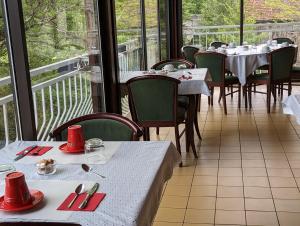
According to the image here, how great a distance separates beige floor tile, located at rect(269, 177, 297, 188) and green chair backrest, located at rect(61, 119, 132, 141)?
4.22 ft

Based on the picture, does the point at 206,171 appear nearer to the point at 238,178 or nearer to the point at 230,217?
the point at 238,178

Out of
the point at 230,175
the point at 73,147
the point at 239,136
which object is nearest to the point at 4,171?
the point at 73,147

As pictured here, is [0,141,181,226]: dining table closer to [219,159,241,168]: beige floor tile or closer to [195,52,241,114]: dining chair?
[219,159,241,168]: beige floor tile

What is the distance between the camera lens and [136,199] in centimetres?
120

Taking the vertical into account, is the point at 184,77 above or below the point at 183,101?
above

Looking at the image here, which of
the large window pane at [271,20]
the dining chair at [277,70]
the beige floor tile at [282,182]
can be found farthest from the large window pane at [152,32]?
the beige floor tile at [282,182]

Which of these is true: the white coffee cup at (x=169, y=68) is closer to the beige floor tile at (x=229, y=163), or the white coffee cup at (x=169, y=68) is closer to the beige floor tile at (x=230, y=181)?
the beige floor tile at (x=229, y=163)

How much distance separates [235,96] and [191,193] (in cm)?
324

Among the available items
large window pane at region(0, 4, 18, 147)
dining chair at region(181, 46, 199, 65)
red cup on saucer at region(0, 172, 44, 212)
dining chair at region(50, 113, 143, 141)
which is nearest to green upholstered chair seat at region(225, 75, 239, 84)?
dining chair at region(181, 46, 199, 65)

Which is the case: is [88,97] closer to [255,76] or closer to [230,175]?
[230,175]

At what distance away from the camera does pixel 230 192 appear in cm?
262

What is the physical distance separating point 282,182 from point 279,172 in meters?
0.19

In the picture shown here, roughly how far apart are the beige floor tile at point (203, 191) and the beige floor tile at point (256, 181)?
24 cm

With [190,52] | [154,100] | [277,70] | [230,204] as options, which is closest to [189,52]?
[190,52]
